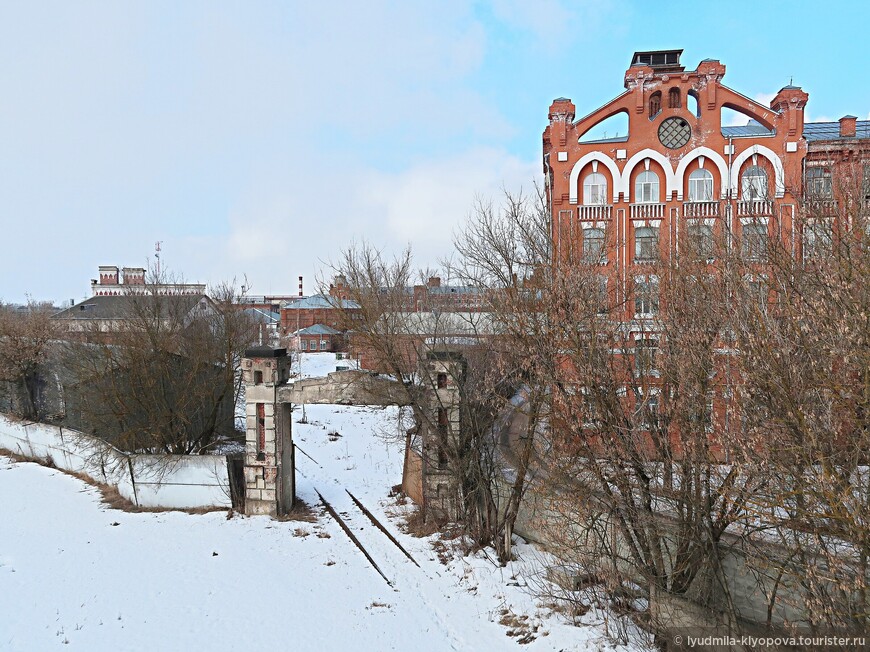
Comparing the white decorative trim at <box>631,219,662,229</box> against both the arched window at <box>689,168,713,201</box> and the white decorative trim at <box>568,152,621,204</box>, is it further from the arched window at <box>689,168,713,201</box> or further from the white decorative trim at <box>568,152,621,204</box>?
the arched window at <box>689,168,713,201</box>

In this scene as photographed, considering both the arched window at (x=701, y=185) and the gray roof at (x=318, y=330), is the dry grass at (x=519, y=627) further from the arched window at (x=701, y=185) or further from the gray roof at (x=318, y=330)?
the gray roof at (x=318, y=330)

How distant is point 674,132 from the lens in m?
19.1

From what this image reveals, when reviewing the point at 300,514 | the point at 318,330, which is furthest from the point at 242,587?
the point at 318,330

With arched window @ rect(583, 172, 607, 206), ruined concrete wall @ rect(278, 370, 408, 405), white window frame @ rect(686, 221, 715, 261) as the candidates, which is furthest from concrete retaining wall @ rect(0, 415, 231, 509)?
arched window @ rect(583, 172, 607, 206)

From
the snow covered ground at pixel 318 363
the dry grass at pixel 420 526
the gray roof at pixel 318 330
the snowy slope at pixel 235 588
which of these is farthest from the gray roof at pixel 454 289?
the gray roof at pixel 318 330

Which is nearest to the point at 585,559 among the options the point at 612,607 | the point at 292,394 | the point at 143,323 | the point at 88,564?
the point at 612,607

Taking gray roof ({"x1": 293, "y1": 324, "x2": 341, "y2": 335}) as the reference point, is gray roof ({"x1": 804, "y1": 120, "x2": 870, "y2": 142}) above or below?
above

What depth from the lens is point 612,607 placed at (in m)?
10.4

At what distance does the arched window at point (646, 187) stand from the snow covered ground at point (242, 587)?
498 inches

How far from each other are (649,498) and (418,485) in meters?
8.43

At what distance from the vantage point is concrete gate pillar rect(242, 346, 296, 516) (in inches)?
609

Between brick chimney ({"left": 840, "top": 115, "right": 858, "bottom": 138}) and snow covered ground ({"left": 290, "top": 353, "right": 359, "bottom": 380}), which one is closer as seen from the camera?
brick chimney ({"left": 840, "top": 115, "right": 858, "bottom": 138})

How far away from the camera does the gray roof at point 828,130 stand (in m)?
22.0

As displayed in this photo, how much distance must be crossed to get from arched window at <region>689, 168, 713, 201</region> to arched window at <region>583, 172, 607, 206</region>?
9.61ft
